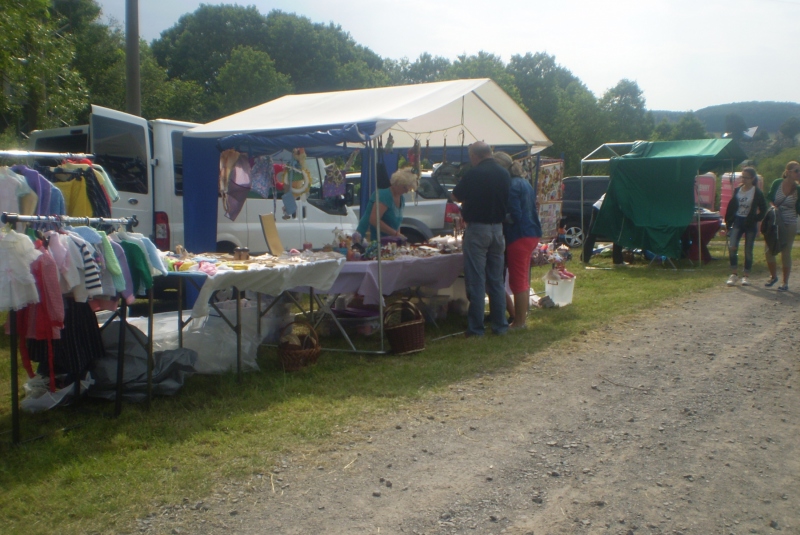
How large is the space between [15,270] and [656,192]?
418 inches

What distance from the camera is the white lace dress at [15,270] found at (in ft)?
11.4

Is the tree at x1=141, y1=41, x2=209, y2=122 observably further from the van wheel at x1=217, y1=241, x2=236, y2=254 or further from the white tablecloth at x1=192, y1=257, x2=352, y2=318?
the white tablecloth at x1=192, y1=257, x2=352, y2=318

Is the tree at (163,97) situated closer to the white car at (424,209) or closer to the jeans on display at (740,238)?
the white car at (424,209)

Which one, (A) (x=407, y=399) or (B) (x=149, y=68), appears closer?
(A) (x=407, y=399)

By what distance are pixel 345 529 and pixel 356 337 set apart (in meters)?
3.84

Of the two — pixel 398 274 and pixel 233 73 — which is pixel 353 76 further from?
pixel 398 274

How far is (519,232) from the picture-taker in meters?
6.88

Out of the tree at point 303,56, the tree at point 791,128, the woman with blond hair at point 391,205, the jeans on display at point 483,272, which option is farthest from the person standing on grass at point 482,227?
the tree at point 791,128

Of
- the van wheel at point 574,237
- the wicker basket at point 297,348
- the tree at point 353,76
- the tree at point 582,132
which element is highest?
the tree at point 353,76

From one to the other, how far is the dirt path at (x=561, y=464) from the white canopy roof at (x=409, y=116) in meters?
2.53

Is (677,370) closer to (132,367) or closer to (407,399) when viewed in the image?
(407,399)

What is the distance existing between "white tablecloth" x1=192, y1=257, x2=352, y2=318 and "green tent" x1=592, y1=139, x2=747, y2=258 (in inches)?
305

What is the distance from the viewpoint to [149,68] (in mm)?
22547

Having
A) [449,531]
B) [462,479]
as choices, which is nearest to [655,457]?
[462,479]
